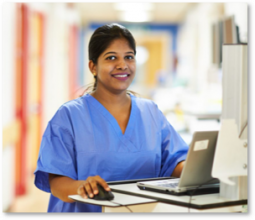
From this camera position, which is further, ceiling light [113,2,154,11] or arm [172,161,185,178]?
ceiling light [113,2,154,11]

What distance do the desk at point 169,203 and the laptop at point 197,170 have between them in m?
0.03

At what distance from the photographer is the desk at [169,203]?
1.16 meters

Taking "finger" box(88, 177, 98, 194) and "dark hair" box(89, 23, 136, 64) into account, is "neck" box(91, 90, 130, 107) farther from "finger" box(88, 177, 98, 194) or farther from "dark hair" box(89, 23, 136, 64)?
"finger" box(88, 177, 98, 194)

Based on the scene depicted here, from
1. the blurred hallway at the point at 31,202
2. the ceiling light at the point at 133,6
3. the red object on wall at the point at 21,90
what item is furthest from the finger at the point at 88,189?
the ceiling light at the point at 133,6

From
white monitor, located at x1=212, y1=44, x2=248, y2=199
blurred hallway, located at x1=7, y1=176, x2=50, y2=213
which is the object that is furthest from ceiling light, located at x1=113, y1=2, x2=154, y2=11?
white monitor, located at x1=212, y1=44, x2=248, y2=199

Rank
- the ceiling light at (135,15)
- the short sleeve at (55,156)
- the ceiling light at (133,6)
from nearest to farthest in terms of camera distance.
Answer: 1. the short sleeve at (55,156)
2. the ceiling light at (133,6)
3. the ceiling light at (135,15)

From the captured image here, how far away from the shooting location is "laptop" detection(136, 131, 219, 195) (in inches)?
48.1

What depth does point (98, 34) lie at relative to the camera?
1720 millimetres

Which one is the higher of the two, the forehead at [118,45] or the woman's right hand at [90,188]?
the forehead at [118,45]

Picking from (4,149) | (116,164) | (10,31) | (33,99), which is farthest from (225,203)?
(33,99)

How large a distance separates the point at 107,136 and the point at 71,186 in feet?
0.90

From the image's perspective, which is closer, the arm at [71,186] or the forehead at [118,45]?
the arm at [71,186]

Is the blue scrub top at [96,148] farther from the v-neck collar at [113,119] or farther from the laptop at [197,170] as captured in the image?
the laptop at [197,170]

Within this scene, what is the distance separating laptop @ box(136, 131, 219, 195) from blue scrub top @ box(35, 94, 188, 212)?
30 cm
